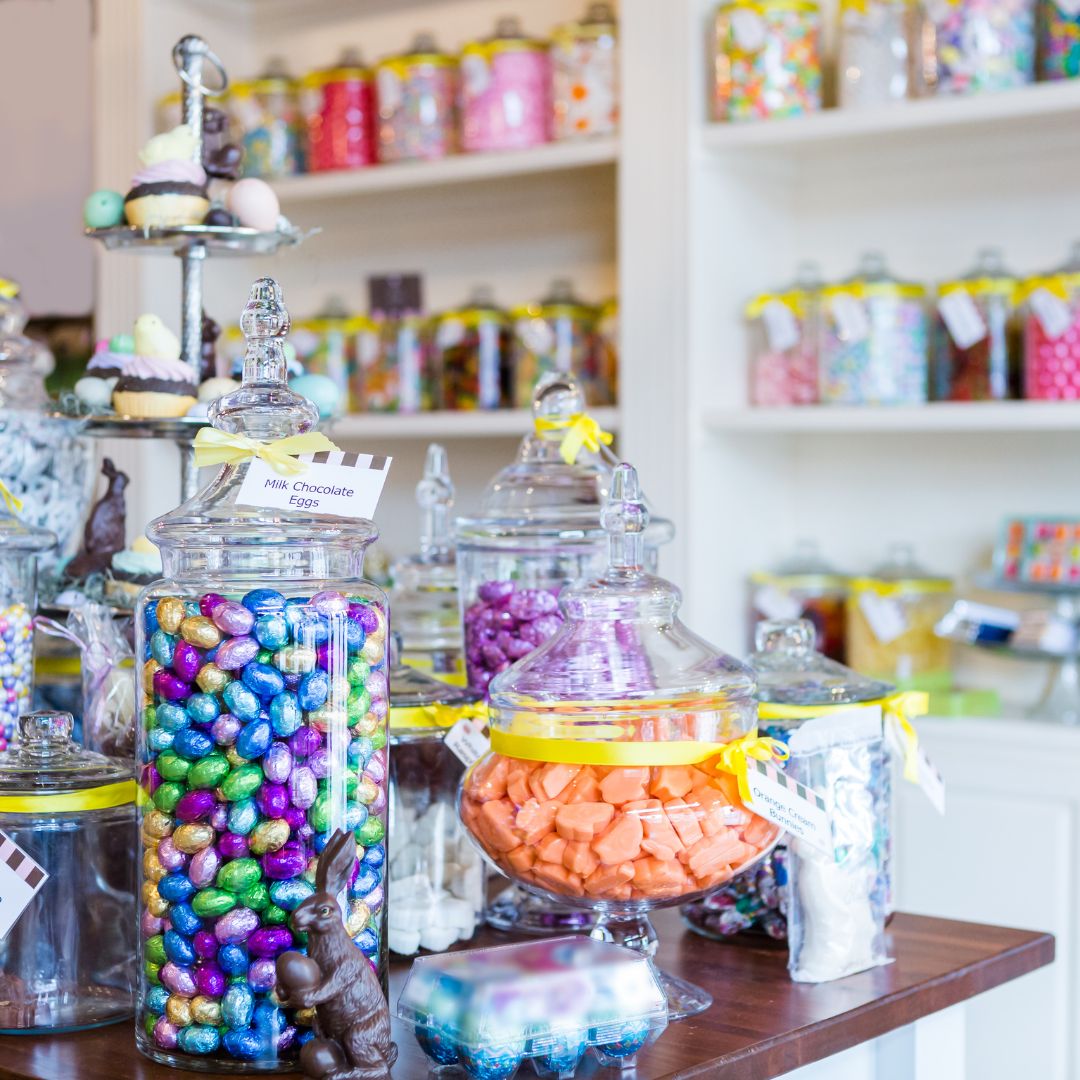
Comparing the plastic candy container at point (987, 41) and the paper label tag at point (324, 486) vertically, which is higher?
the plastic candy container at point (987, 41)

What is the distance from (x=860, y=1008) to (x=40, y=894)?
1.74ft

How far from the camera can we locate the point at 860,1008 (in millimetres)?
1052

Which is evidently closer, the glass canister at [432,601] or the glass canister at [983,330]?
the glass canister at [432,601]

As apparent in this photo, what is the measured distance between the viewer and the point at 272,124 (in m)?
2.87

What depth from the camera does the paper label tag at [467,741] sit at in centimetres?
115

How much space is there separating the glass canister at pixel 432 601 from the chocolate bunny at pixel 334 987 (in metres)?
0.49

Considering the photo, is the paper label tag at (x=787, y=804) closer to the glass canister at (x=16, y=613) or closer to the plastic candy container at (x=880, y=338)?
the glass canister at (x=16, y=613)

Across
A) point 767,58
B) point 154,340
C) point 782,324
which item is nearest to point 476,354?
point 782,324

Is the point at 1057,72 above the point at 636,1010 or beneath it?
above

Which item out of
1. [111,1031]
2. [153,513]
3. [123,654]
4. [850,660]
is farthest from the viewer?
[850,660]

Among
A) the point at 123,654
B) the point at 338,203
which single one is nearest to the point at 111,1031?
the point at 123,654

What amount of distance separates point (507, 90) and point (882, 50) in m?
0.60

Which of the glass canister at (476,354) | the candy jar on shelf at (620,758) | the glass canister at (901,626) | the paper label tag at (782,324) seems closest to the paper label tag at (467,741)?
the candy jar on shelf at (620,758)

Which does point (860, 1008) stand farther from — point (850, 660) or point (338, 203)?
point (338, 203)
